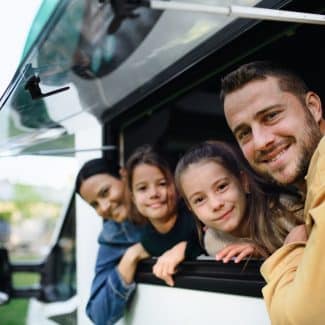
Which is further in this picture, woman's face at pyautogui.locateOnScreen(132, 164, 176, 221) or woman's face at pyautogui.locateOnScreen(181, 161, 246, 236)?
woman's face at pyautogui.locateOnScreen(132, 164, 176, 221)

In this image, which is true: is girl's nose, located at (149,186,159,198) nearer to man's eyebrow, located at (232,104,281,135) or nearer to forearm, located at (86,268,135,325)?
forearm, located at (86,268,135,325)

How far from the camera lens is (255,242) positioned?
1.77 meters

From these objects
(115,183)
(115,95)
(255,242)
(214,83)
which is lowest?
(255,242)

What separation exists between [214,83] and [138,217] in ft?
3.34

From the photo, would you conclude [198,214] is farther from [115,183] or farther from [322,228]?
[322,228]

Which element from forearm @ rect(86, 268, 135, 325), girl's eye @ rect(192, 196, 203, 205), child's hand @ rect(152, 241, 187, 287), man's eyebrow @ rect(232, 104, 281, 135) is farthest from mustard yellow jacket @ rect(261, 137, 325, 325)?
forearm @ rect(86, 268, 135, 325)

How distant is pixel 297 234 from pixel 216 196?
51 centimetres

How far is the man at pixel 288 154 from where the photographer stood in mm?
1058

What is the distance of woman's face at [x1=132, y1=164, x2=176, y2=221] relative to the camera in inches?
95.0

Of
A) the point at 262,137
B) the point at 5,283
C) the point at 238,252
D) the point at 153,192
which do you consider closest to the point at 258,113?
the point at 262,137

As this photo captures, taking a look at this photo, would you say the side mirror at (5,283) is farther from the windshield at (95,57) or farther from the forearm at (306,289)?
the forearm at (306,289)

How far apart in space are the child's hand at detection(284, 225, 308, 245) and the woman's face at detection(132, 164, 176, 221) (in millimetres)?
882

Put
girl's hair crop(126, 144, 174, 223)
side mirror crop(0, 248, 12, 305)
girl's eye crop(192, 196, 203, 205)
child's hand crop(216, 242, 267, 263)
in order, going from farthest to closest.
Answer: side mirror crop(0, 248, 12, 305) → girl's hair crop(126, 144, 174, 223) → girl's eye crop(192, 196, 203, 205) → child's hand crop(216, 242, 267, 263)

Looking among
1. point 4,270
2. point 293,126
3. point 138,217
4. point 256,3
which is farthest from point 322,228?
point 4,270
